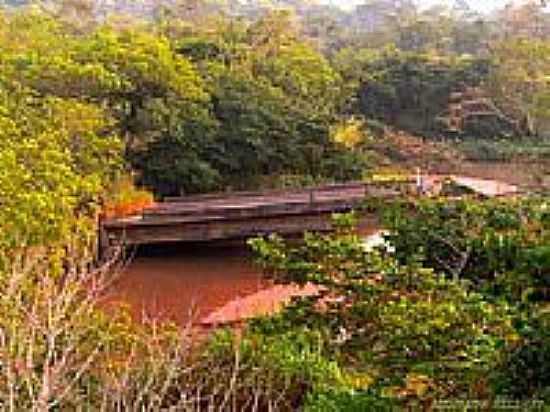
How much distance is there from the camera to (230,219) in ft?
72.4

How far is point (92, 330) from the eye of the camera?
10305mm

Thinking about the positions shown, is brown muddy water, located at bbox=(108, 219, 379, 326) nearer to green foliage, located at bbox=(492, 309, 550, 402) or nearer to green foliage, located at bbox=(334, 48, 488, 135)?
green foliage, located at bbox=(492, 309, 550, 402)

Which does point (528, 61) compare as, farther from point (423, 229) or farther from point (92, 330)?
point (92, 330)

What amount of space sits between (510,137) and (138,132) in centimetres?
Answer: 1695

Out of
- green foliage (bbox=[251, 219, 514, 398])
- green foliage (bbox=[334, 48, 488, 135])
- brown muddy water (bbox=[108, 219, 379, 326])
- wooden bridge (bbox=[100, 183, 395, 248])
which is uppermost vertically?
green foliage (bbox=[334, 48, 488, 135])

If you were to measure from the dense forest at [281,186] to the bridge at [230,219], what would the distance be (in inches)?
42.6

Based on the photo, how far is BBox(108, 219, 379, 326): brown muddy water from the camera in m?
18.8

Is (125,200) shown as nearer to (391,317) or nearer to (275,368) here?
(275,368)

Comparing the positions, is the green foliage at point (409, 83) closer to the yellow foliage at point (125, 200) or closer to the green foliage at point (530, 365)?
the yellow foliage at point (125, 200)

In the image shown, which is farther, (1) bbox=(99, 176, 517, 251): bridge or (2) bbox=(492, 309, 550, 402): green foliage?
(1) bbox=(99, 176, 517, 251): bridge

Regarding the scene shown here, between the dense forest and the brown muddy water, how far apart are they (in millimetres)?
1184

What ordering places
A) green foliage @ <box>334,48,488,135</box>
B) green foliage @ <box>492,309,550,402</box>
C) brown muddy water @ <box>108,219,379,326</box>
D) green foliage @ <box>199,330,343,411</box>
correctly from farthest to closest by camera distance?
green foliage @ <box>334,48,488,135</box> < brown muddy water @ <box>108,219,379,326</box> < green foliage @ <box>199,330,343,411</box> < green foliage @ <box>492,309,550,402</box>

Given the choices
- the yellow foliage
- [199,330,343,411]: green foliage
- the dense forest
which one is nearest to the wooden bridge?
the yellow foliage

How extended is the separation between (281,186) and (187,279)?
711cm
